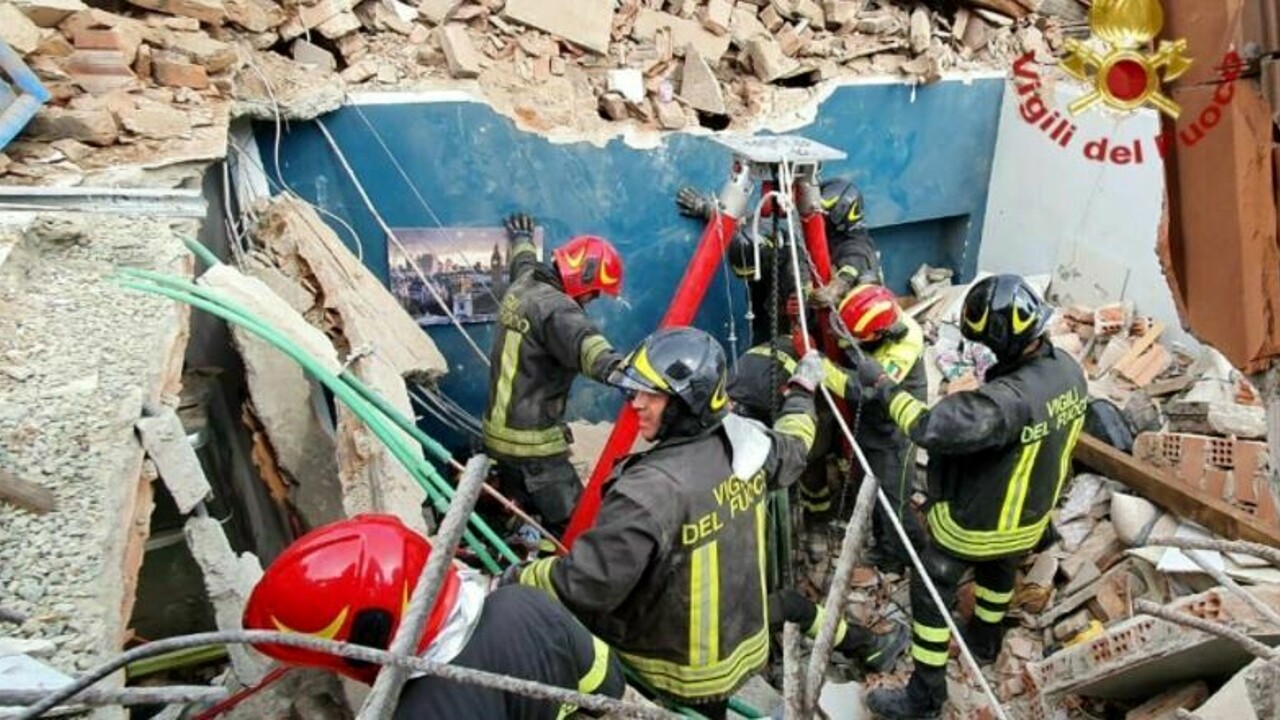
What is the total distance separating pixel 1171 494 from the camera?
4.88 m

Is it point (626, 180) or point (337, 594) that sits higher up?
point (337, 594)

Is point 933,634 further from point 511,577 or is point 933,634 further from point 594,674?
point 594,674

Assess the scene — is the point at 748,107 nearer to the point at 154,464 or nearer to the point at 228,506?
the point at 228,506

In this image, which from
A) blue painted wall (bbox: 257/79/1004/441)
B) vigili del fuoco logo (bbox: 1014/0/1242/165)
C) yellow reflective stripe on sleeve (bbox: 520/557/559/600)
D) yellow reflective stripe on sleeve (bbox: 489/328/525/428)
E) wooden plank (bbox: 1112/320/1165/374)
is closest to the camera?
vigili del fuoco logo (bbox: 1014/0/1242/165)

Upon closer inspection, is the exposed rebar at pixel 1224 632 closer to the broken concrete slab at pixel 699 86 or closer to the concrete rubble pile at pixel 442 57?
the concrete rubble pile at pixel 442 57

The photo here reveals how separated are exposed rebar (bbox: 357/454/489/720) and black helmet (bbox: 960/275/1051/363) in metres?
3.10

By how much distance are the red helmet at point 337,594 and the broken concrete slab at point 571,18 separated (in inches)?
182

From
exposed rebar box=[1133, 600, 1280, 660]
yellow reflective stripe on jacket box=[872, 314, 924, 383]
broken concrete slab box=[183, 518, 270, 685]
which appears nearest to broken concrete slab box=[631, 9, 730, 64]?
yellow reflective stripe on jacket box=[872, 314, 924, 383]

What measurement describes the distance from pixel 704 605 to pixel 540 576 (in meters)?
0.54

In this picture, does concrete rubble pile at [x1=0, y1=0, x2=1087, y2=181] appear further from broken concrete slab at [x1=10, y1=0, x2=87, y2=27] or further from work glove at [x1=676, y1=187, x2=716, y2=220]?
work glove at [x1=676, y1=187, x2=716, y2=220]

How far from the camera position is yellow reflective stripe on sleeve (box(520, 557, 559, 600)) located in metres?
2.83

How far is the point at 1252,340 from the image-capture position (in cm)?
142

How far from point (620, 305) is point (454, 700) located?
457 centimetres

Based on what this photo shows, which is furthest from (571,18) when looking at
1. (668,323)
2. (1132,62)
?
(1132,62)
